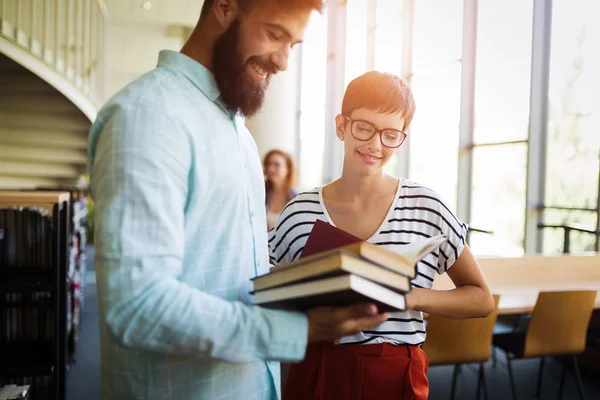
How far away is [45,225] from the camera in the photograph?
2434mm

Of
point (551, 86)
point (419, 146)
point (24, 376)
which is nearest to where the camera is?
point (24, 376)

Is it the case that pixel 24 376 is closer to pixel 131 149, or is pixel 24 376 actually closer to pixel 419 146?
pixel 131 149

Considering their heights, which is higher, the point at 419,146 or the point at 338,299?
the point at 419,146

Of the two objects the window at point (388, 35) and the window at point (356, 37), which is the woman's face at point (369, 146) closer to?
the window at point (388, 35)

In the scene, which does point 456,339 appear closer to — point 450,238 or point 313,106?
point 450,238

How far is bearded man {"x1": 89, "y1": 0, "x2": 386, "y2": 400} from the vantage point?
27.5 inches

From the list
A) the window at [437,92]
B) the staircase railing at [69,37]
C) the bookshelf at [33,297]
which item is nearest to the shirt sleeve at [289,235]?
the bookshelf at [33,297]

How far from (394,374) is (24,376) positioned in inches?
77.6

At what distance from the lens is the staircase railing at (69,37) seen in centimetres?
517

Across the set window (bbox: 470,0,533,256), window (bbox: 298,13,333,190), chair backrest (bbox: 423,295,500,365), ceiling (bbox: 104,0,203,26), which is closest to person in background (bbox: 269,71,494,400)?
chair backrest (bbox: 423,295,500,365)

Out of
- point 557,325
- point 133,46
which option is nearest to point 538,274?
point 557,325

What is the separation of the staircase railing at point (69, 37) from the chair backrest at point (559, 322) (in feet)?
16.8

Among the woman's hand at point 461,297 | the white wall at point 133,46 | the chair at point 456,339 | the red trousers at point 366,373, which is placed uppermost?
the white wall at point 133,46

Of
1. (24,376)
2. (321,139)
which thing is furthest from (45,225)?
(321,139)
